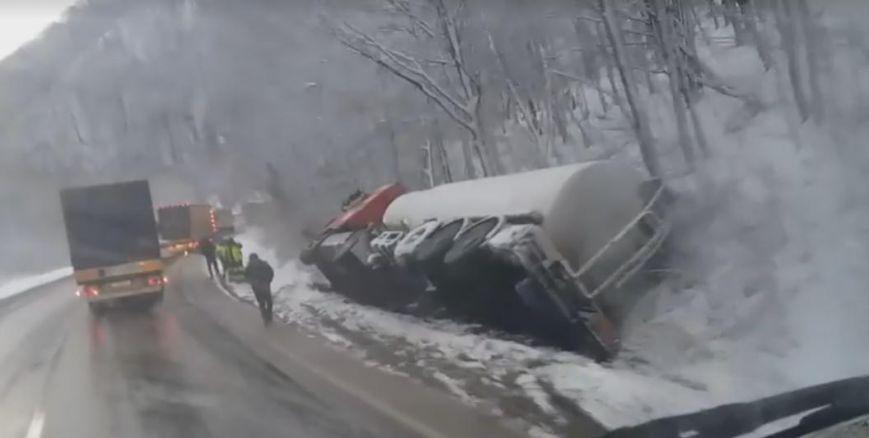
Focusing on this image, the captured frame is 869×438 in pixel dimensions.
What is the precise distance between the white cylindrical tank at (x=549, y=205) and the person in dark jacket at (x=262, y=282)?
518 mm

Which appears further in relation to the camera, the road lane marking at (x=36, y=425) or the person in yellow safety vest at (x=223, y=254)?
the person in yellow safety vest at (x=223, y=254)

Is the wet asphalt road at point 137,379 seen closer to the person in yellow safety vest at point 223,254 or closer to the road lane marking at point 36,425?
the road lane marking at point 36,425

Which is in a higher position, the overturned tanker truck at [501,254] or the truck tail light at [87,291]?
the truck tail light at [87,291]

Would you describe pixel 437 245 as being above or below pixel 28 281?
below

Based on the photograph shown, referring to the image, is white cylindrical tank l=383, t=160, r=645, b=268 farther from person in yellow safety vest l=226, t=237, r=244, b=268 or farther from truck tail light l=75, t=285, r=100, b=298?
truck tail light l=75, t=285, r=100, b=298

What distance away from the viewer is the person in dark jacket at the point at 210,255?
3529mm

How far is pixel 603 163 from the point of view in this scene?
4406mm

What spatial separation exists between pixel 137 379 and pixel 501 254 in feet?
4.81

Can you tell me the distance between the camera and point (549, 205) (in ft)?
13.4

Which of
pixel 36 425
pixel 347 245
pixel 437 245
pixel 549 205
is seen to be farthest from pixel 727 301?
pixel 36 425

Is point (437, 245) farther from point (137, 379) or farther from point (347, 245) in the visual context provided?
point (137, 379)

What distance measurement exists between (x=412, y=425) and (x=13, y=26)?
1.92 metres

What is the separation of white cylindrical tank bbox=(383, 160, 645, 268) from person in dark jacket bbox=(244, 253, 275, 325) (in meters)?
0.52

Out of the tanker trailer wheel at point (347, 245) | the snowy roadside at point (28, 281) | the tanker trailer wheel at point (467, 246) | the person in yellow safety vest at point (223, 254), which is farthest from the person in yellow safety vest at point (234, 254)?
the tanker trailer wheel at point (467, 246)
